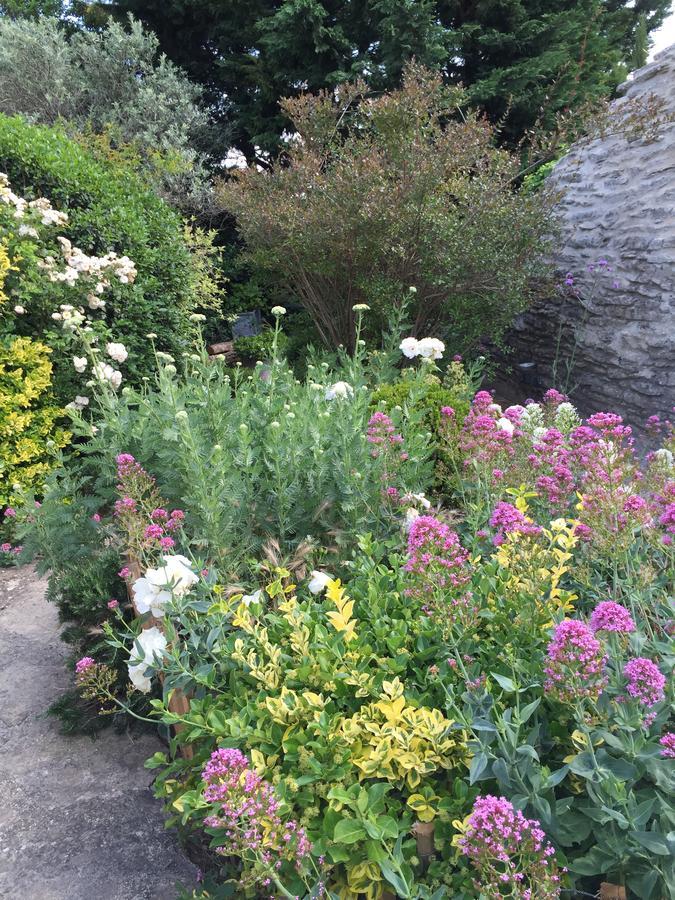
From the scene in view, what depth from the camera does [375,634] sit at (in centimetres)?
163

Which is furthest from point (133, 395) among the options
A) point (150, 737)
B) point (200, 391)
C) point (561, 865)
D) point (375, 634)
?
point (561, 865)

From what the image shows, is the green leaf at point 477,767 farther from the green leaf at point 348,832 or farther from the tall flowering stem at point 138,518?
the tall flowering stem at point 138,518

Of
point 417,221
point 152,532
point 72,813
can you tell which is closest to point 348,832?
point 152,532

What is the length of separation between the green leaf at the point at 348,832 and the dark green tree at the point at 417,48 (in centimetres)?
856

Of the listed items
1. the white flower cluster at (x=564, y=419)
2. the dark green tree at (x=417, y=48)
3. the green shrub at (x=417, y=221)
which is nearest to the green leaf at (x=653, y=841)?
the white flower cluster at (x=564, y=419)

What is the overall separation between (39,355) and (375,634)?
3.41 m

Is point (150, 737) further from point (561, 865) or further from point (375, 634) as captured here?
point (561, 865)

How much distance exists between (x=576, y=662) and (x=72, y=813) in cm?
179

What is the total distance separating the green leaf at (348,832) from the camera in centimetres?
114

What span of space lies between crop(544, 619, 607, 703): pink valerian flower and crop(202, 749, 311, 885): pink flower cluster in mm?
570

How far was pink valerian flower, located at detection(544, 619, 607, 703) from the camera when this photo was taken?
3.38 ft

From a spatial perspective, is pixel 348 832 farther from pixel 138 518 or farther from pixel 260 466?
pixel 260 466

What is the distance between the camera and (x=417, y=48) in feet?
25.6

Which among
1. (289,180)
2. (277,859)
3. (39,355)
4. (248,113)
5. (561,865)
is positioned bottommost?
(561,865)
